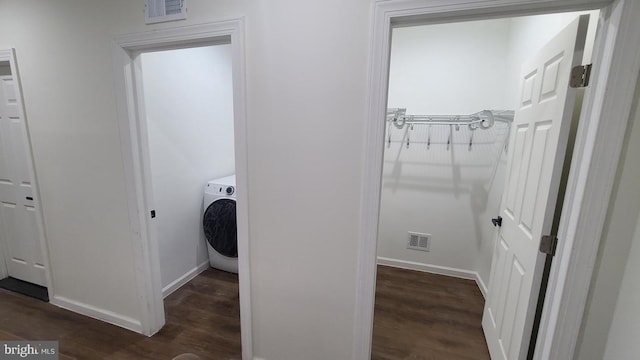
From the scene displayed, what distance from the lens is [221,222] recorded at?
8.73ft

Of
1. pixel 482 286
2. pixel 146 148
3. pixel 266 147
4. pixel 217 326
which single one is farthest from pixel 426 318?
pixel 146 148

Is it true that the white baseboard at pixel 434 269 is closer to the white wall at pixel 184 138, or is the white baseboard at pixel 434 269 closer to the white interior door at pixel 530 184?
the white interior door at pixel 530 184

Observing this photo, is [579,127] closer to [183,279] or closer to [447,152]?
[447,152]

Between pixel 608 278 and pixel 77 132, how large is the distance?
3063 mm

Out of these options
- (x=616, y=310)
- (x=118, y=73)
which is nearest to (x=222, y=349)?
(x=118, y=73)

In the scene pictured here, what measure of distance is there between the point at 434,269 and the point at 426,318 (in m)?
0.84

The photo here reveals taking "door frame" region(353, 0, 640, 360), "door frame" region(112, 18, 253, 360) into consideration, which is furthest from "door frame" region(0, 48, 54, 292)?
"door frame" region(353, 0, 640, 360)

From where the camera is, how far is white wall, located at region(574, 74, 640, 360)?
979 millimetres

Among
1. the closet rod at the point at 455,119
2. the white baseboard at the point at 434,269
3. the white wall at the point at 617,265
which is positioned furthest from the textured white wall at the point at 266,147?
the white baseboard at the point at 434,269

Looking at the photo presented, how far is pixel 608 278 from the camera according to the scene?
1052mm

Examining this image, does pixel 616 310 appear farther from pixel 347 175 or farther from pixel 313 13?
pixel 313 13

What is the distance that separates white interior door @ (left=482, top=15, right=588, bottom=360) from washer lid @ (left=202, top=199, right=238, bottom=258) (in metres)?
2.24

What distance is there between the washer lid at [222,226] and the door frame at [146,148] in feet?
2.40

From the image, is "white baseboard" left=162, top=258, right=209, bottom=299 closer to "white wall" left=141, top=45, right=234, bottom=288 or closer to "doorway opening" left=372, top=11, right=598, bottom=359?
"white wall" left=141, top=45, right=234, bottom=288
